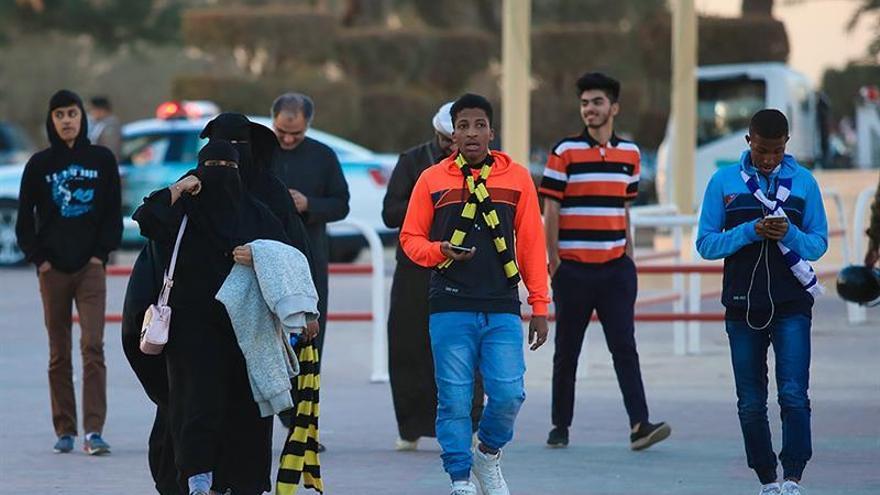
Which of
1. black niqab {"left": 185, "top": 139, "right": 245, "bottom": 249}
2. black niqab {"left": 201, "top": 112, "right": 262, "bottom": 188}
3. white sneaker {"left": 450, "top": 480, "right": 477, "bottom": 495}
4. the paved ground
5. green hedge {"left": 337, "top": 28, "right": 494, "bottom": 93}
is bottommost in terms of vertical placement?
the paved ground

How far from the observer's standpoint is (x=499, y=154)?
8461 millimetres

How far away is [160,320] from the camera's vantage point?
25.1 feet

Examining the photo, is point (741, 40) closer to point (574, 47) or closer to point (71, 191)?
point (574, 47)

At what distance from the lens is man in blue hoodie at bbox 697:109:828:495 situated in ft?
27.1

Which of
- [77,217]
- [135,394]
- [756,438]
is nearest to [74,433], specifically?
[77,217]

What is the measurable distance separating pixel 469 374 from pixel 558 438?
2142 millimetres

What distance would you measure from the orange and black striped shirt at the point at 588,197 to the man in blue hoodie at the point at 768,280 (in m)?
1.75

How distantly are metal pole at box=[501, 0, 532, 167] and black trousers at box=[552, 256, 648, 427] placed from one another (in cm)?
707

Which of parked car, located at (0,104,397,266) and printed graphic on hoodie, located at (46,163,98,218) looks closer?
printed graphic on hoodie, located at (46,163,98,218)

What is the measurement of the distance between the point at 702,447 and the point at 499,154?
8.36ft

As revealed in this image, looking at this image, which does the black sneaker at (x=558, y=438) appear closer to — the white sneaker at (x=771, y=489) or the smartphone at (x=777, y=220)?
the white sneaker at (x=771, y=489)

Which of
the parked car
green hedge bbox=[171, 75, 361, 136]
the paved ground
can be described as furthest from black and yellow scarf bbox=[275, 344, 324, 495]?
green hedge bbox=[171, 75, 361, 136]

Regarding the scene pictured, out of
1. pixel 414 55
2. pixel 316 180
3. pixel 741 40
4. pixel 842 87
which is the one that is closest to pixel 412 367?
pixel 316 180

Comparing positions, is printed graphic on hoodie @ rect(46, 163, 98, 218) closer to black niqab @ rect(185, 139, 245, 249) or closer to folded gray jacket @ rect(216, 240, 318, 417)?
black niqab @ rect(185, 139, 245, 249)
